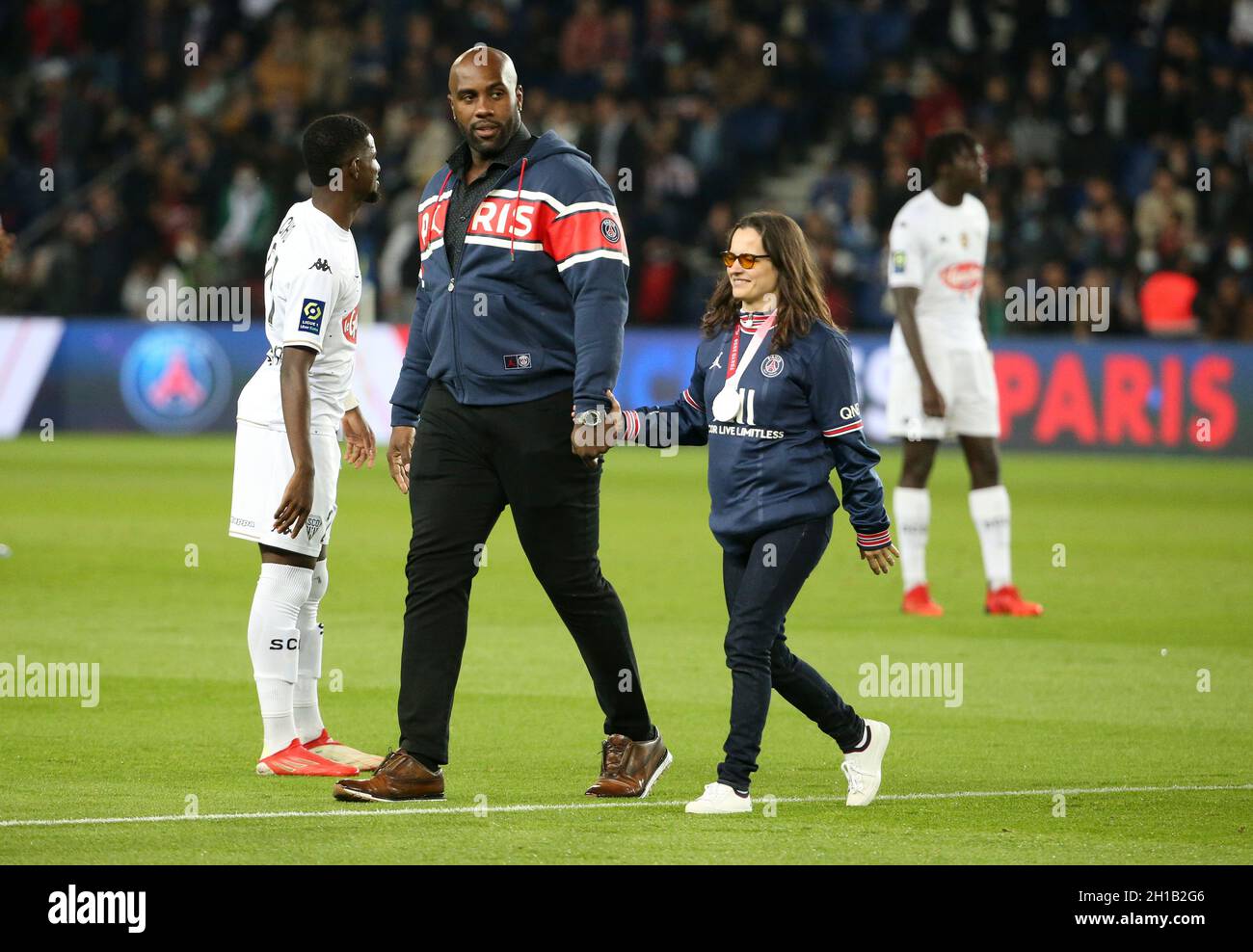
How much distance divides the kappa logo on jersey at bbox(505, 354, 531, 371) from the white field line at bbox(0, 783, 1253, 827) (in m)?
1.48

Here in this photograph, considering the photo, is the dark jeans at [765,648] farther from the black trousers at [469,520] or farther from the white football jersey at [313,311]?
the white football jersey at [313,311]

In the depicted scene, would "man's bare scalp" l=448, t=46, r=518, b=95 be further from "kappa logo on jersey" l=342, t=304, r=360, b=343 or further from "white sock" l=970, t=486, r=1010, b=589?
"white sock" l=970, t=486, r=1010, b=589

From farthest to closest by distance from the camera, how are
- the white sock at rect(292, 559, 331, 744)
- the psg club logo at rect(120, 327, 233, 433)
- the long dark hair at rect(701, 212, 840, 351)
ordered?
the psg club logo at rect(120, 327, 233, 433), the white sock at rect(292, 559, 331, 744), the long dark hair at rect(701, 212, 840, 351)

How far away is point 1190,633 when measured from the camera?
12.0m

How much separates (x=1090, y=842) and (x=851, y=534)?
1064 cm

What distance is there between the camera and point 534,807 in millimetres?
7074

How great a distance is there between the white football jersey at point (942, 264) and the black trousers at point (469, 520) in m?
6.09

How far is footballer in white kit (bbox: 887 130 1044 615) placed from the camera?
42.1 feet

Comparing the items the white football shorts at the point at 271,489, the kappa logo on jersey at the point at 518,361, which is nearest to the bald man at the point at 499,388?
the kappa logo on jersey at the point at 518,361

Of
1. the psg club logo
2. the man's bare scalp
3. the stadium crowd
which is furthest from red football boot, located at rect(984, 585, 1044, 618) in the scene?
the psg club logo

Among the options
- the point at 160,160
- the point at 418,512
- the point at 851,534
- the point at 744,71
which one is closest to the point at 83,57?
the point at 160,160

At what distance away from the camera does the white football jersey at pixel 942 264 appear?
512 inches

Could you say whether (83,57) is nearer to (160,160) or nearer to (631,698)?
(160,160)

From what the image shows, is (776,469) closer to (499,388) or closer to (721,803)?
(499,388)
